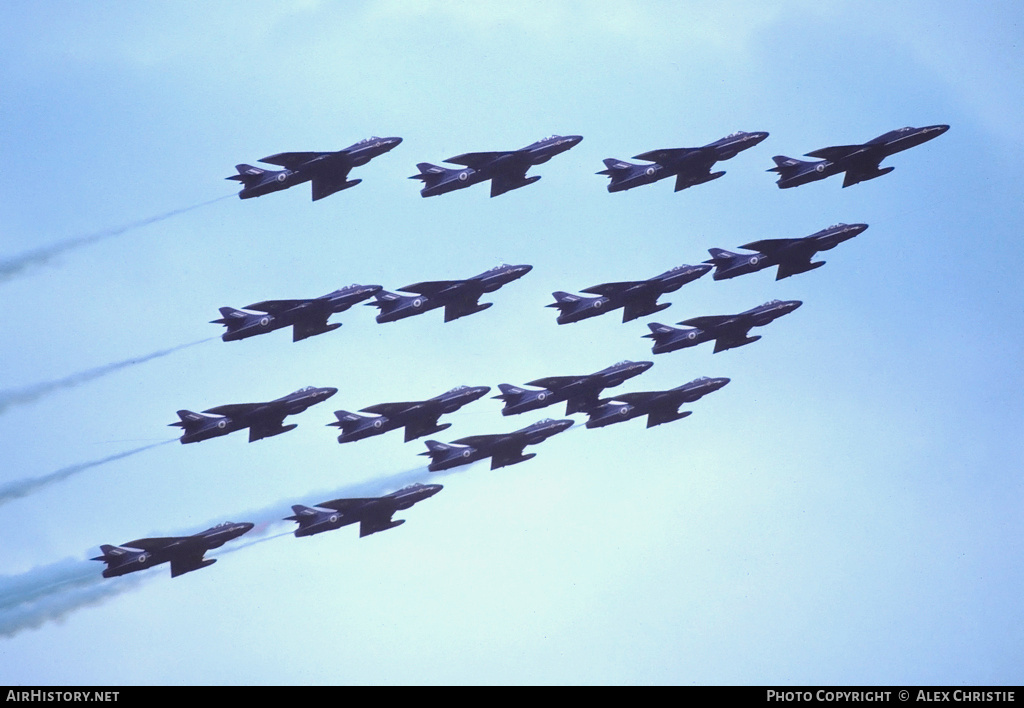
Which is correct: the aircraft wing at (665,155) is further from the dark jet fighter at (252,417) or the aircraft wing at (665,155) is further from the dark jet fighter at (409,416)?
the dark jet fighter at (252,417)

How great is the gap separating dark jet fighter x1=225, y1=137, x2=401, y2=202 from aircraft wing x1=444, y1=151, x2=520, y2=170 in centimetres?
344

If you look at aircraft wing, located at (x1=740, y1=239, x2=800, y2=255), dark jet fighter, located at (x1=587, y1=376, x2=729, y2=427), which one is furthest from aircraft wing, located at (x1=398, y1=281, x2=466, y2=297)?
aircraft wing, located at (x1=740, y1=239, x2=800, y2=255)

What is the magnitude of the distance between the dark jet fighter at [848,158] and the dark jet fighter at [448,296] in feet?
47.5

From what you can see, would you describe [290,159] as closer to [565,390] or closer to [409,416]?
[409,416]

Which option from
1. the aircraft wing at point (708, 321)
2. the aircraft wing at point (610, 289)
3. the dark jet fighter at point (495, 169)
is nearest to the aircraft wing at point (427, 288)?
the dark jet fighter at point (495, 169)

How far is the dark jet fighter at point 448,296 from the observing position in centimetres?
8969

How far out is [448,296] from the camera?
90125 millimetres

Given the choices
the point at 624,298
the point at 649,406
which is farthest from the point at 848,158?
the point at 649,406

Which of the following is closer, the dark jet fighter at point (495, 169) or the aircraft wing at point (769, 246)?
the dark jet fighter at point (495, 169)

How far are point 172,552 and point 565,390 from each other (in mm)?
22364

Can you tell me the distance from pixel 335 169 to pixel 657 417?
2210 cm

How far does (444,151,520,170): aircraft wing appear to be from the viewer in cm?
8862
